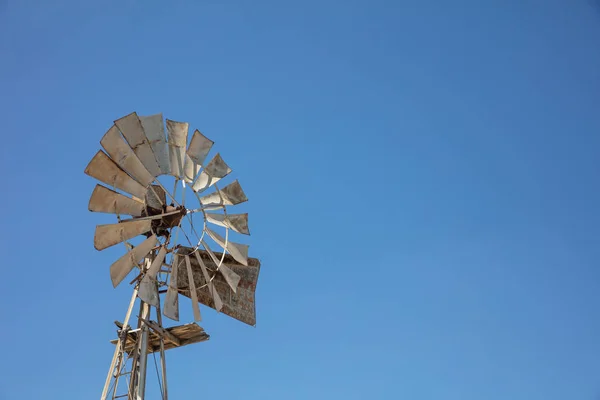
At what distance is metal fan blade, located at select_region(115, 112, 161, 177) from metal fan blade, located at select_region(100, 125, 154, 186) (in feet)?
0.24

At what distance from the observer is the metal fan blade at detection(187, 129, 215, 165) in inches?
469

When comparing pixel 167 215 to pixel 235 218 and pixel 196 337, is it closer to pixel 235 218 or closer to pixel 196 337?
pixel 235 218

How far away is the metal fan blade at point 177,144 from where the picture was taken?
38.3 ft

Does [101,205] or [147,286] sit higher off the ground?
[101,205]

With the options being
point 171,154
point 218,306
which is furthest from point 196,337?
point 171,154

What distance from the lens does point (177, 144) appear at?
11742 millimetres

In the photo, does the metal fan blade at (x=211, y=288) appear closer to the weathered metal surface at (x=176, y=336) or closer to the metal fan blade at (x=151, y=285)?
the weathered metal surface at (x=176, y=336)

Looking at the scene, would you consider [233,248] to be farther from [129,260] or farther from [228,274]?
[129,260]

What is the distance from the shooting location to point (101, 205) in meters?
10.8

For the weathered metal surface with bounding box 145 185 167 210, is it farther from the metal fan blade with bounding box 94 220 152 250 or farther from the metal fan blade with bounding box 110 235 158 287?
the metal fan blade with bounding box 110 235 158 287

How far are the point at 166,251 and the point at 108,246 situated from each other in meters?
1.06

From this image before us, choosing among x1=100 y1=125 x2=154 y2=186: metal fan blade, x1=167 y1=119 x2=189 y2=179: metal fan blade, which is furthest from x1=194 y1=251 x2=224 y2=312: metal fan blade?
x1=100 y1=125 x2=154 y2=186: metal fan blade

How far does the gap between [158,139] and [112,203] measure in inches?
52.0

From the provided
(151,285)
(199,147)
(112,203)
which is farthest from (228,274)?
(112,203)
